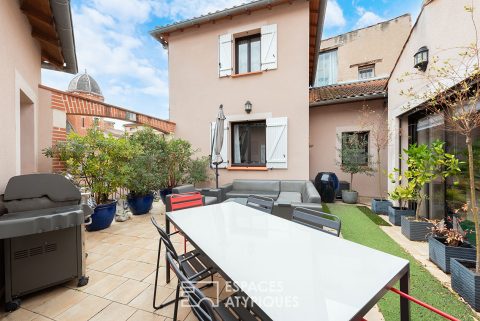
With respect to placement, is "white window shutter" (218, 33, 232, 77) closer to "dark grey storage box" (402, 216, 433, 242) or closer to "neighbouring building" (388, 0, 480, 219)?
→ "neighbouring building" (388, 0, 480, 219)

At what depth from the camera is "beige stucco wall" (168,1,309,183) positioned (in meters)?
5.77

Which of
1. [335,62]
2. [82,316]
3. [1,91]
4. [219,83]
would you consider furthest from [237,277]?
[335,62]

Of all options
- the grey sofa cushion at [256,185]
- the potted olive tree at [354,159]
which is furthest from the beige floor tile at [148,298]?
the potted olive tree at [354,159]

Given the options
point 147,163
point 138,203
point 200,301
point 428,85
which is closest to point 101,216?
point 138,203

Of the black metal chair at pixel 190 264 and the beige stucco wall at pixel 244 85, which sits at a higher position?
the beige stucco wall at pixel 244 85

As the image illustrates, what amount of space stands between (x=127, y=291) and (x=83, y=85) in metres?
20.9

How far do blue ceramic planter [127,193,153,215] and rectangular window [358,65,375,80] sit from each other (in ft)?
34.0

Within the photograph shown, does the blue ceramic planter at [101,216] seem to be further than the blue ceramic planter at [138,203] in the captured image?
No

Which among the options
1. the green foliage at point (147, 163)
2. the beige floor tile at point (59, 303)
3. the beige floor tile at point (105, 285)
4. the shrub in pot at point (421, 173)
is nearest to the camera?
the beige floor tile at point (59, 303)

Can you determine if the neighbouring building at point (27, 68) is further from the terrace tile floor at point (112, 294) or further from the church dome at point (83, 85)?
the church dome at point (83, 85)

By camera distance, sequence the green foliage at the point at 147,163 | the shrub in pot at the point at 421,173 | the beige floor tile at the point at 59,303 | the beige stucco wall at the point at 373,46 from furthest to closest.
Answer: the beige stucco wall at the point at 373,46 → the green foliage at the point at 147,163 → the shrub in pot at the point at 421,173 → the beige floor tile at the point at 59,303

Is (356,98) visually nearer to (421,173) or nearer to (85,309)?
(421,173)

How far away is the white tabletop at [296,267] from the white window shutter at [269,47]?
201 inches

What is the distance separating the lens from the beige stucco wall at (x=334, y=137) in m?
6.89
